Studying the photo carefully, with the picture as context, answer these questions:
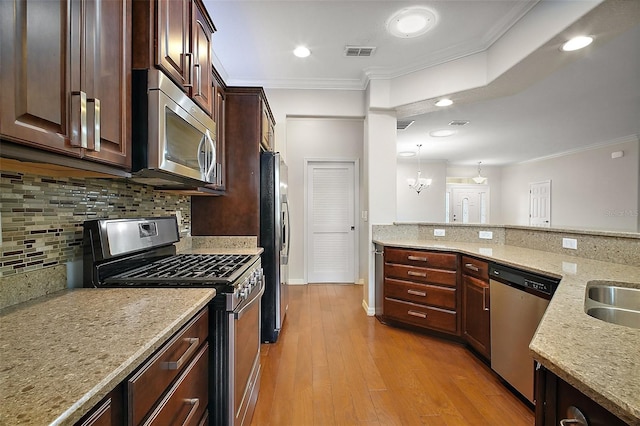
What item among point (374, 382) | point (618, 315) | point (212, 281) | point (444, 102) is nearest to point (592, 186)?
point (444, 102)

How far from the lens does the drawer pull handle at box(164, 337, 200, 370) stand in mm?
861

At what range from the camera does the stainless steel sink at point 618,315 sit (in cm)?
116

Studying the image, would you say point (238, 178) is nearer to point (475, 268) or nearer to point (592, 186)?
point (475, 268)

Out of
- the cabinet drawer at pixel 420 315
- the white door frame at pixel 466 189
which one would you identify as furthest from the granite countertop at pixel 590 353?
the white door frame at pixel 466 189

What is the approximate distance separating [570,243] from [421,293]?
48.8 inches

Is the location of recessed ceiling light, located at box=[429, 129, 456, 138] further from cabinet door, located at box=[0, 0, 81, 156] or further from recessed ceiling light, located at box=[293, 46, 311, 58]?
cabinet door, located at box=[0, 0, 81, 156]

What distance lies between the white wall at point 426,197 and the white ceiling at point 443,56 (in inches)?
135

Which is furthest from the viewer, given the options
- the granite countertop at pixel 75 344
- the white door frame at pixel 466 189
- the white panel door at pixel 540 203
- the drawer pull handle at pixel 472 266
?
the white door frame at pixel 466 189

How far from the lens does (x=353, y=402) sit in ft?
6.03

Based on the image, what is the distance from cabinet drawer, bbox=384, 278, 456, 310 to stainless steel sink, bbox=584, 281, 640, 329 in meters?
1.26

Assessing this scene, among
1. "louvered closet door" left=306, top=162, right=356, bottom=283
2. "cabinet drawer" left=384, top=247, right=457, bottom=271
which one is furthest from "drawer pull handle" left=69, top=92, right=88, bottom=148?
"louvered closet door" left=306, top=162, right=356, bottom=283

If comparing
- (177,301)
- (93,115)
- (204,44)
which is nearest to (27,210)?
(93,115)

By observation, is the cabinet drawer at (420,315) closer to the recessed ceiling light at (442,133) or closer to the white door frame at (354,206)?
the white door frame at (354,206)

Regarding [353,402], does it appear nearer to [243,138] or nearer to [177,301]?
[177,301]
